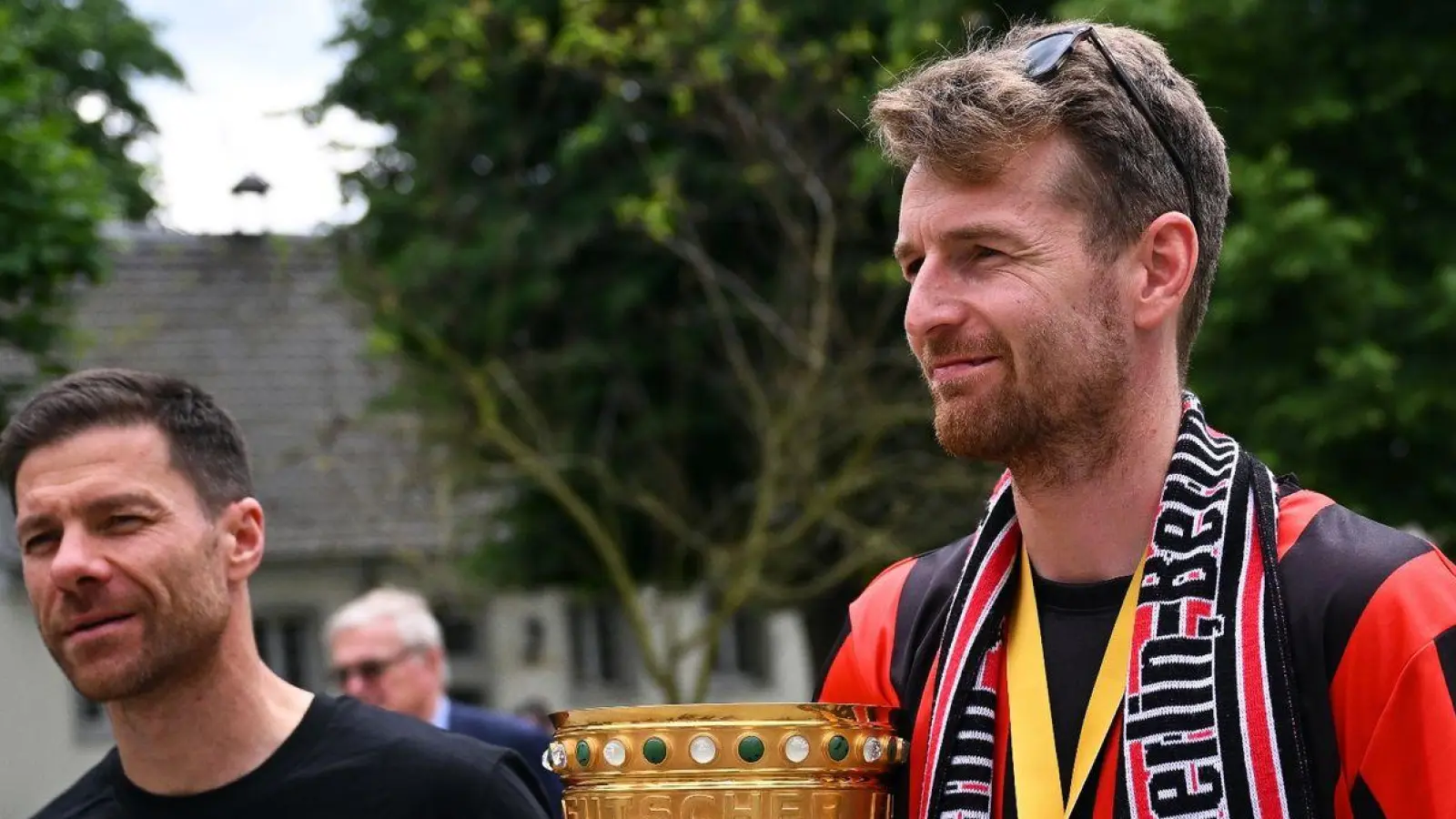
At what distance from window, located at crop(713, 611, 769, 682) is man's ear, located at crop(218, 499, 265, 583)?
2646 cm

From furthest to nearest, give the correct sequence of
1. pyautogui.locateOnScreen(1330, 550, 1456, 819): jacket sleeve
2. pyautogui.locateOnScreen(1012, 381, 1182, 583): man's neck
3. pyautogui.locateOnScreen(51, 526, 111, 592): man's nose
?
pyautogui.locateOnScreen(51, 526, 111, 592): man's nose → pyautogui.locateOnScreen(1012, 381, 1182, 583): man's neck → pyautogui.locateOnScreen(1330, 550, 1456, 819): jacket sleeve

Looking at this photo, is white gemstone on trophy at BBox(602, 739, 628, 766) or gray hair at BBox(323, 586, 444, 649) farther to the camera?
gray hair at BBox(323, 586, 444, 649)

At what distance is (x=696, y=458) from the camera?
676 inches

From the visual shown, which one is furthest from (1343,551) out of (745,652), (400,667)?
(745,652)

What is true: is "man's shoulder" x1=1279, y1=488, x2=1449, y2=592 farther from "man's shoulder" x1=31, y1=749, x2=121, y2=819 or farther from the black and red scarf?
"man's shoulder" x1=31, y1=749, x2=121, y2=819

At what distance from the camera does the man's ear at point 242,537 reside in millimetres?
4000

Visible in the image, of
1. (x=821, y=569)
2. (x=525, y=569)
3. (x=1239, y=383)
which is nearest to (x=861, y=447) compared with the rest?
(x=821, y=569)

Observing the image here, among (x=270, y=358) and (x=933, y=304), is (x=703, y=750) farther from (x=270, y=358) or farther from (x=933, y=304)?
(x=270, y=358)

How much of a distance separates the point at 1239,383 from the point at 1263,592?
8.88 metres

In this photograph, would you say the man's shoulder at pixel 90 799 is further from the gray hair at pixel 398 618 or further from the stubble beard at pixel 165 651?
the gray hair at pixel 398 618

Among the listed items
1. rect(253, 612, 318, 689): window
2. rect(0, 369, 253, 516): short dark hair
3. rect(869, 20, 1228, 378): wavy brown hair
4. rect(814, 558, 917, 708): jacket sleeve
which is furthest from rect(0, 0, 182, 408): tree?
rect(253, 612, 318, 689): window

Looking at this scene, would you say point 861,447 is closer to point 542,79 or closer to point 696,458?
point 696,458

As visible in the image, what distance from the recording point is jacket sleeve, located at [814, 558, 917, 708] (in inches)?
114

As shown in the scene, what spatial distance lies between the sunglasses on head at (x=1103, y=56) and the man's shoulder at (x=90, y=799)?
2.17 meters
